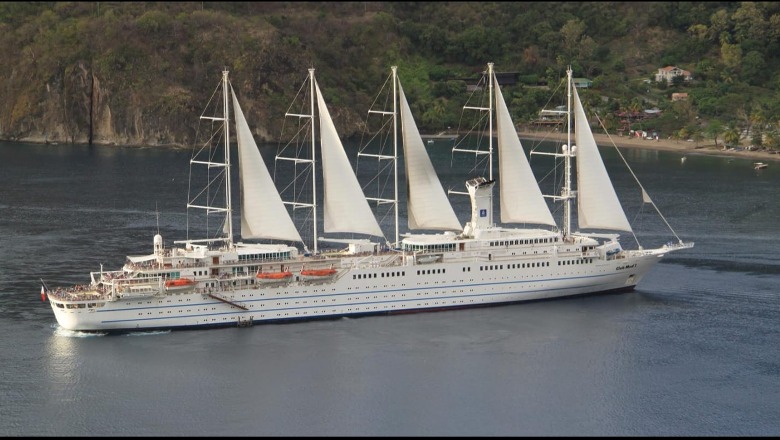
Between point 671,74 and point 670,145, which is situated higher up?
point 671,74

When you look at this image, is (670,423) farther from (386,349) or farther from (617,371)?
(386,349)

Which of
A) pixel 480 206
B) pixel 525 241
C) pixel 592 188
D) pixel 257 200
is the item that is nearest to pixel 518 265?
pixel 525 241

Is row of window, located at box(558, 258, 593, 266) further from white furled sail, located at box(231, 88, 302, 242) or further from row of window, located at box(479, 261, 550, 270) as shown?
white furled sail, located at box(231, 88, 302, 242)

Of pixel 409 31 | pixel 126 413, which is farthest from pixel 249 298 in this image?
pixel 409 31

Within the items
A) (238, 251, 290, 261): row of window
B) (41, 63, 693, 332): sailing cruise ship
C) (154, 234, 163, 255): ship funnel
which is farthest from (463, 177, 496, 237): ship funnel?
(154, 234, 163, 255): ship funnel

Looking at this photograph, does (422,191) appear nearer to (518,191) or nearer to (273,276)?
(518,191)

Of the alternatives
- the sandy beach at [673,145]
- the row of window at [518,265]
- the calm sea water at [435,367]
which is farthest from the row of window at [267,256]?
the sandy beach at [673,145]
